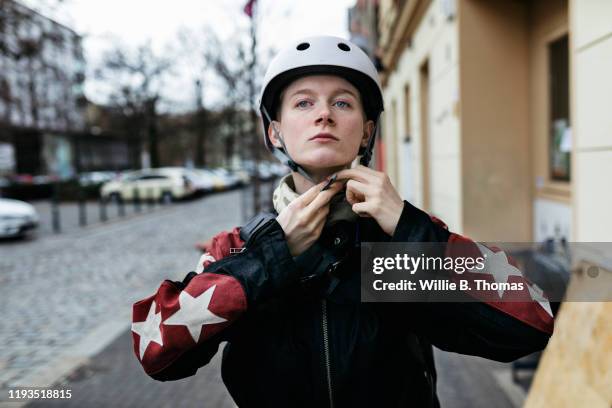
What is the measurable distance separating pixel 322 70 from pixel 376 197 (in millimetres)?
443

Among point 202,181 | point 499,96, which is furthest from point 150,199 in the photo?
point 499,96

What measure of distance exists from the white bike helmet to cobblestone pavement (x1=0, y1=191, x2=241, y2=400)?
3.66 metres

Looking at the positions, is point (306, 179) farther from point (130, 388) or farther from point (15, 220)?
point (15, 220)

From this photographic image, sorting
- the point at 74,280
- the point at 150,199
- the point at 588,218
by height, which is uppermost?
the point at 588,218

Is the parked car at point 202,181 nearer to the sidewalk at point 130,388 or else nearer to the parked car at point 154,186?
the parked car at point 154,186

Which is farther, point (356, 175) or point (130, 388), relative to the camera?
point (130, 388)

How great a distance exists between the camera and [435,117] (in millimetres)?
8055

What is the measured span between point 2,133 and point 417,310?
24568 millimetres

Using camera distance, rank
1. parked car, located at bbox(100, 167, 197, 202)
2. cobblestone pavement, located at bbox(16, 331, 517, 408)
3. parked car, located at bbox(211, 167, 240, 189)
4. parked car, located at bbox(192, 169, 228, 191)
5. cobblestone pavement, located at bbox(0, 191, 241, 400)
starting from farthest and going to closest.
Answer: parked car, located at bbox(211, 167, 240, 189), parked car, located at bbox(192, 169, 228, 191), parked car, located at bbox(100, 167, 197, 202), cobblestone pavement, located at bbox(0, 191, 241, 400), cobblestone pavement, located at bbox(16, 331, 517, 408)

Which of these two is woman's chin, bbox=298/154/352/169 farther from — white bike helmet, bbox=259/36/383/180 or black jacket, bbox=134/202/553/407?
black jacket, bbox=134/202/553/407

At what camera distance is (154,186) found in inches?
1058

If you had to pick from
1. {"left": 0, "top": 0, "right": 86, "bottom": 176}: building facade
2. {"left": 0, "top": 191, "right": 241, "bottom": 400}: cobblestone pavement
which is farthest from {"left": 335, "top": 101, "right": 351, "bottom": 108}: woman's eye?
{"left": 0, "top": 0, "right": 86, "bottom": 176}: building facade

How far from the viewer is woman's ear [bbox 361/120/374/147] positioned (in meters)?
1.87

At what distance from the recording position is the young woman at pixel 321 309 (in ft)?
4.94
